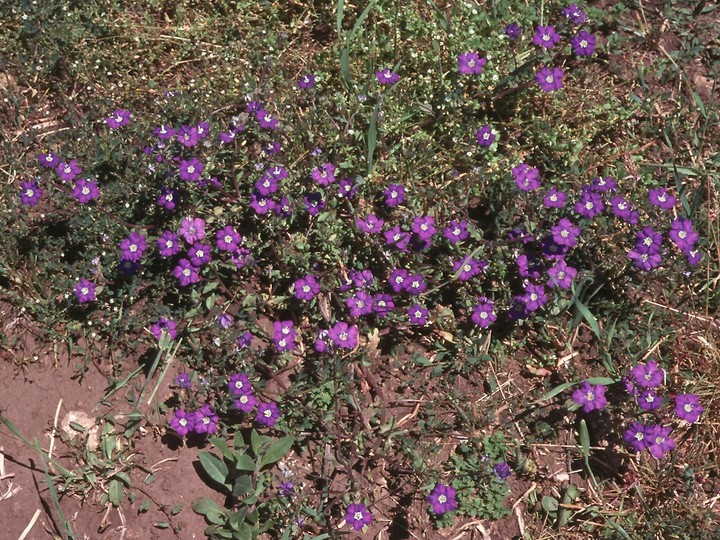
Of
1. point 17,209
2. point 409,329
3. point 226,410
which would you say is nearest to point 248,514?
point 226,410

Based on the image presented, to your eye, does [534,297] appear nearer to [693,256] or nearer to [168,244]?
[693,256]

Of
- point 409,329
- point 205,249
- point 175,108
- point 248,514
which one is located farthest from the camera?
point 175,108

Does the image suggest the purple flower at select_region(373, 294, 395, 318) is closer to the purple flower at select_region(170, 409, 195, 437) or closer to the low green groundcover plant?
the low green groundcover plant

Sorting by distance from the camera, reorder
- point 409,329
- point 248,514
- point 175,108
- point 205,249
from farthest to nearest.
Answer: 1. point 175,108
2. point 409,329
3. point 205,249
4. point 248,514

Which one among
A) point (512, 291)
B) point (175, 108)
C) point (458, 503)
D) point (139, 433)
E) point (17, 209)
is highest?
point (175, 108)

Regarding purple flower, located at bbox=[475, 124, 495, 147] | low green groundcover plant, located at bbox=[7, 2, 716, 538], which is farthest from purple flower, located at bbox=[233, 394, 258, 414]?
purple flower, located at bbox=[475, 124, 495, 147]

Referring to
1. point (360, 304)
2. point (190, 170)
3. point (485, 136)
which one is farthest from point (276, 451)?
point (485, 136)

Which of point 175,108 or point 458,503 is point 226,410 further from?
→ point 175,108
